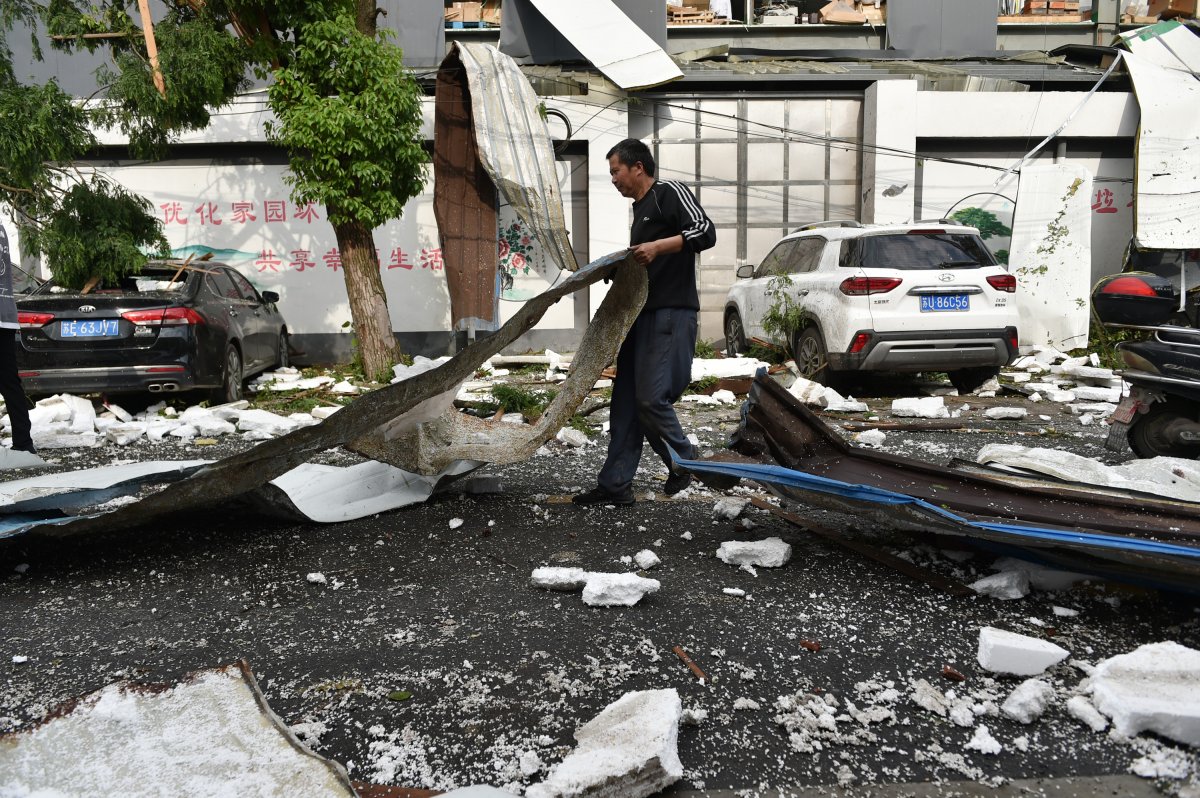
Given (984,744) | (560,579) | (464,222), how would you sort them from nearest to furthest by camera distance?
(984,744)
(560,579)
(464,222)

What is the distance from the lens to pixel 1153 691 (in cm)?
244

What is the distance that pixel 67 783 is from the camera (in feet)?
7.01

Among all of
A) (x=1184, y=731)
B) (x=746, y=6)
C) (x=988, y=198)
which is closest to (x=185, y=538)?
(x=1184, y=731)

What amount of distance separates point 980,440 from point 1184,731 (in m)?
4.90

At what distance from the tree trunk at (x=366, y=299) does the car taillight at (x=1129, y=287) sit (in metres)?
7.75

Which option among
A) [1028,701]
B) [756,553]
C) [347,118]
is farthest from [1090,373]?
[347,118]

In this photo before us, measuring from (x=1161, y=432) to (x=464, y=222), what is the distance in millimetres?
9494

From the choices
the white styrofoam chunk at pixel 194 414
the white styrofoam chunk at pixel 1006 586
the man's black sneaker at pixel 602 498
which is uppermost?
the white styrofoam chunk at pixel 1006 586

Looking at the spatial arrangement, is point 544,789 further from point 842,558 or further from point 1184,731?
point 842,558

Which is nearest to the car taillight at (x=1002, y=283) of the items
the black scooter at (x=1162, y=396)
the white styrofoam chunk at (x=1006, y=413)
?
the white styrofoam chunk at (x=1006, y=413)

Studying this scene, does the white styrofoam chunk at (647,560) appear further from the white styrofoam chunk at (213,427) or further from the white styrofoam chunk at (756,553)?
the white styrofoam chunk at (213,427)

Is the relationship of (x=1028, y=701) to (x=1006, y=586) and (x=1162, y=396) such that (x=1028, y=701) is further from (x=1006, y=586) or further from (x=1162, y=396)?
(x=1162, y=396)

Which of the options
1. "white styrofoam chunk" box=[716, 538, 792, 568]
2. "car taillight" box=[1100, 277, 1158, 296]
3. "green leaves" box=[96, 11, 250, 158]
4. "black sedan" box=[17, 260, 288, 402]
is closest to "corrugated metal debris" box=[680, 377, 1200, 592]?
"white styrofoam chunk" box=[716, 538, 792, 568]

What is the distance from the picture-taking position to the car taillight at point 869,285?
28.7 ft
